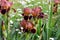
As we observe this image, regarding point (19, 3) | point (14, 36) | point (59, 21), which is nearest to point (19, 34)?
point (14, 36)

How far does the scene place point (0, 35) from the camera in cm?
246

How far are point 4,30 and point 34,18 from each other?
0.30 m

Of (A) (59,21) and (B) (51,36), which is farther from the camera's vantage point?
(A) (59,21)

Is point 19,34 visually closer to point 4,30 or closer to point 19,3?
point 4,30

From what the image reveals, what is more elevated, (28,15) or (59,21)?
(28,15)

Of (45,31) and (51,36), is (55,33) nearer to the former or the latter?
(51,36)

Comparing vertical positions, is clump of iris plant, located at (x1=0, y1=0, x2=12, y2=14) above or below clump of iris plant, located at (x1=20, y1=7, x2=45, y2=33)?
above

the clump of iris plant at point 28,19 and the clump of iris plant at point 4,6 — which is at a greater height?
the clump of iris plant at point 4,6

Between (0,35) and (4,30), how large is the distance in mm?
205

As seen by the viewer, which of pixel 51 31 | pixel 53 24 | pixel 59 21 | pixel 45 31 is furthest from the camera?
pixel 59 21

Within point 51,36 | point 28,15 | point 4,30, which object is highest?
point 28,15

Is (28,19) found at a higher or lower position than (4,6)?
lower

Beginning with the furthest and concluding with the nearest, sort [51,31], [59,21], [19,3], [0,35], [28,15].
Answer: [19,3] → [59,21] → [51,31] → [0,35] → [28,15]

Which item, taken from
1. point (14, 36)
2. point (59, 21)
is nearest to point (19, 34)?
point (14, 36)
